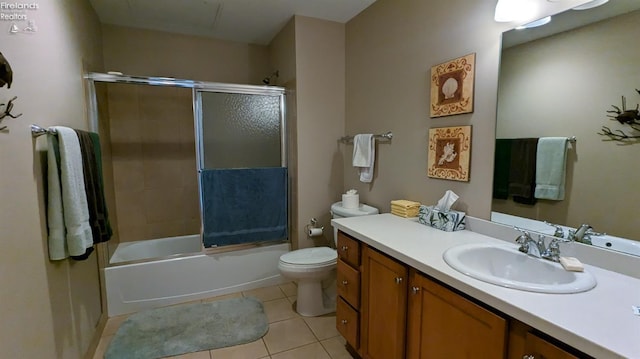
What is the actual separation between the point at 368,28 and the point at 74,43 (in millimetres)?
2056

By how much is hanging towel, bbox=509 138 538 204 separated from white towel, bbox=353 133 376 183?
3.51 ft

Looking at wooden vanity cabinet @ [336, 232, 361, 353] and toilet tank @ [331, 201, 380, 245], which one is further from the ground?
toilet tank @ [331, 201, 380, 245]

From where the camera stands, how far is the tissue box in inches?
65.6

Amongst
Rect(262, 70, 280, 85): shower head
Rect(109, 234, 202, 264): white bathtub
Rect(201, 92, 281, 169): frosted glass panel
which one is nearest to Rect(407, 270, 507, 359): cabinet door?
Rect(201, 92, 281, 169): frosted glass panel

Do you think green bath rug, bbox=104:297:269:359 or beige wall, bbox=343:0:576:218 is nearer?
beige wall, bbox=343:0:576:218

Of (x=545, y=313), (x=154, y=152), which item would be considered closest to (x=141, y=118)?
(x=154, y=152)

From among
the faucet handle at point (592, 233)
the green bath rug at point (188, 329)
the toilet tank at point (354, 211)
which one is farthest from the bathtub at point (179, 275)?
the faucet handle at point (592, 233)

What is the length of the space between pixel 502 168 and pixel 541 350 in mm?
929

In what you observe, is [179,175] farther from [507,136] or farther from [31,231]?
[507,136]

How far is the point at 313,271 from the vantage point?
2.25 metres

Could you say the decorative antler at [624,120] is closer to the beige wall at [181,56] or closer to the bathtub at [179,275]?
the bathtub at [179,275]

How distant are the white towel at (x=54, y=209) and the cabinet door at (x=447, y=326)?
161 centimetres

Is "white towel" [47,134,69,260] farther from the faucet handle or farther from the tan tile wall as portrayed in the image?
the faucet handle

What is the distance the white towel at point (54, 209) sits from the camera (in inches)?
54.1
